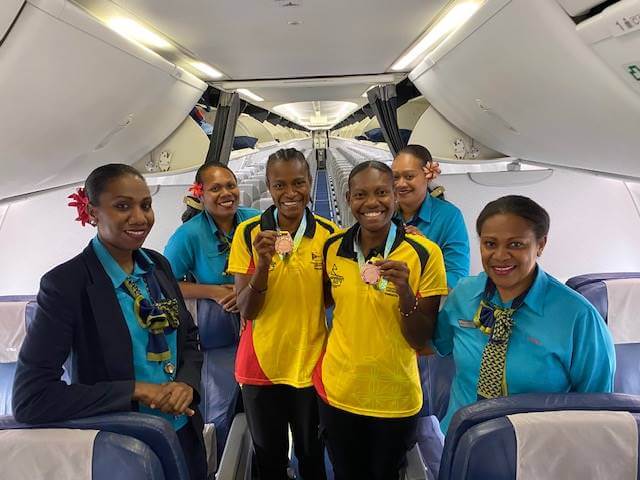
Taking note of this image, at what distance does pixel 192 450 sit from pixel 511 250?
4.77 feet

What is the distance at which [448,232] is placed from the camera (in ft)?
8.74

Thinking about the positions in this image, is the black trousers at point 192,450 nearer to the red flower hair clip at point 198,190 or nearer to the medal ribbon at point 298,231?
the medal ribbon at point 298,231

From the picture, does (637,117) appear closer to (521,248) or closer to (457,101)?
(521,248)

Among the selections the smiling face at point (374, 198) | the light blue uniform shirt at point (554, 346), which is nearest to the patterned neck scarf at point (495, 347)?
the light blue uniform shirt at point (554, 346)

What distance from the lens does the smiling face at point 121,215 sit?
162 cm

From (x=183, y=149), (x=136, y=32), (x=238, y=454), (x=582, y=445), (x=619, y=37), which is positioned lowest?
(x=238, y=454)

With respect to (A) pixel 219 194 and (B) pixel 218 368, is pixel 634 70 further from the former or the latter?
(B) pixel 218 368

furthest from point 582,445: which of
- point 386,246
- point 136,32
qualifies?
point 136,32

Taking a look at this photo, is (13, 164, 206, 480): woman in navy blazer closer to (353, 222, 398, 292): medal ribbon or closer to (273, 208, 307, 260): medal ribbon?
(273, 208, 307, 260): medal ribbon

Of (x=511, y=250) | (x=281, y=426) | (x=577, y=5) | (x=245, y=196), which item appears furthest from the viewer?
(x=245, y=196)

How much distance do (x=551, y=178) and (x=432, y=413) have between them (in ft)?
9.52

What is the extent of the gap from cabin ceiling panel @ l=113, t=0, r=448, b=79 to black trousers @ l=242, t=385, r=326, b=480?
1.97 m

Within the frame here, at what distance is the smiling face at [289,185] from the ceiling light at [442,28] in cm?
145

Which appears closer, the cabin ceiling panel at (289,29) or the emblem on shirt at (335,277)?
the emblem on shirt at (335,277)
